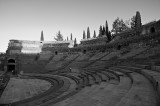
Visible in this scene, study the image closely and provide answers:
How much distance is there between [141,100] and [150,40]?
17613 millimetres

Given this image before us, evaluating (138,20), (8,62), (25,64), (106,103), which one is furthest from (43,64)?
(138,20)

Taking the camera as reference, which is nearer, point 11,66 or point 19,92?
point 19,92

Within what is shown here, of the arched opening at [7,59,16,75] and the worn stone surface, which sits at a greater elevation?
the arched opening at [7,59,16,75]

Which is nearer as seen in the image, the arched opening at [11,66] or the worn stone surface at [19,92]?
the worn stone surface at [19,92]

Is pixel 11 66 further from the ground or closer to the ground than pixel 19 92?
further from the ground

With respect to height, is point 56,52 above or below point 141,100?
above

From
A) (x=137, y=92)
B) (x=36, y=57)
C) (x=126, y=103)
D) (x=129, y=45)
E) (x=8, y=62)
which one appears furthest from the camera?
(x=36, y=57)

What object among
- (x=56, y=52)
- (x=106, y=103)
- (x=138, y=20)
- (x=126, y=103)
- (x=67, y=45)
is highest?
(x=138, y=20)

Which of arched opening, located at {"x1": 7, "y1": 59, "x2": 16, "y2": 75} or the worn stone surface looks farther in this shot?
arched opening, located at {"x1": 7, "y1": 59, "x2": 16, "y2": 75}

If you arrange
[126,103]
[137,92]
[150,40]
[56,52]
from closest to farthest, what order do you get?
[126,103] < [137,92] < [150,40] < [56,52]

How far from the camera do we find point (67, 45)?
3844cm

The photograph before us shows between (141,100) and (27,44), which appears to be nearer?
(141,100)

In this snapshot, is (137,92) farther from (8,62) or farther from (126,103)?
(8,62)

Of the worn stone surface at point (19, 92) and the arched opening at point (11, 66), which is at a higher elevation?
the arched opening at point (11, 66)
